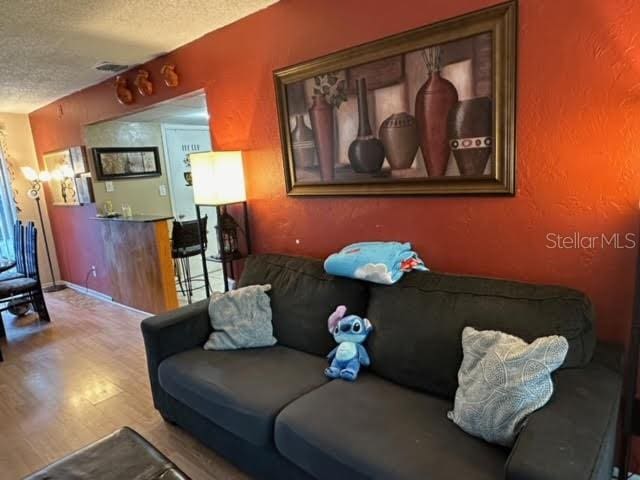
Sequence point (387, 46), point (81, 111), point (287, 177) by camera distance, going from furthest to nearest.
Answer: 1. point (81, 111)
2. point (287, 177)
3. point (387, 46)

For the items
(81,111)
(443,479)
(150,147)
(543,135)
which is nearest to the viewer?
(443,479)

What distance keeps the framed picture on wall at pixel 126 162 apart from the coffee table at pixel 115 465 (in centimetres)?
361

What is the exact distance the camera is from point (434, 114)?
Result: 73.1 inches

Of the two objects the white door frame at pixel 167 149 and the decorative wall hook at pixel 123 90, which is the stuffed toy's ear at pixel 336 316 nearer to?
the decorative wall hook at pixel 123 90

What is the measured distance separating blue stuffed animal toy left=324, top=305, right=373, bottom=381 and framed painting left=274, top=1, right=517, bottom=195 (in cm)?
69

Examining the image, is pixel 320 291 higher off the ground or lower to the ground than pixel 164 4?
lower

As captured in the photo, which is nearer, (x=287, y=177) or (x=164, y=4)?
(x=164, y=4)

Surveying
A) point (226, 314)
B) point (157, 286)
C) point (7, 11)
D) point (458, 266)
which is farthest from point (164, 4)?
point (157, 286)

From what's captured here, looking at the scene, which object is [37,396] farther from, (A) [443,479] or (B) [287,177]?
(A) [443,479]

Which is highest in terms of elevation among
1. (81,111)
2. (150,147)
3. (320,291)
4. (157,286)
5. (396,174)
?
(81,111)

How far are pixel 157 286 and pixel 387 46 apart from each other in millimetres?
2934

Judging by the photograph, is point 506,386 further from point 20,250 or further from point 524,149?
point 20,250

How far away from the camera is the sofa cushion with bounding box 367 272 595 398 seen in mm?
1464

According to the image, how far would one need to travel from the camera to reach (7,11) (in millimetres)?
2135
